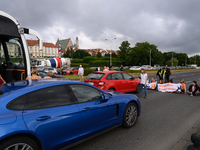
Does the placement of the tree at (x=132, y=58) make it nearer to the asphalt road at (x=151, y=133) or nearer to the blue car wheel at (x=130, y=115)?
the asphalt road at (x=151, y=133)

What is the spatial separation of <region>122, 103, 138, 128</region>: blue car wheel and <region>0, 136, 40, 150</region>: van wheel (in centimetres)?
231

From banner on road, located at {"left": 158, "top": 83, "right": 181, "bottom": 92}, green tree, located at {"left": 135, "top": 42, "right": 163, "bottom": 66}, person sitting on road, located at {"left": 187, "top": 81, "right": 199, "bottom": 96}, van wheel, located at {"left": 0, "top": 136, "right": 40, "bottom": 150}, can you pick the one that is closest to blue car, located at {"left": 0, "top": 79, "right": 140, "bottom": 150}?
van wheel, located at {"left": 0, "top": 136, "right": 40, "bottom": 150}

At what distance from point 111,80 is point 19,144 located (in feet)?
19.6

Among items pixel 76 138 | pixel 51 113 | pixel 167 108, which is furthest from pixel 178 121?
pixel 51 113

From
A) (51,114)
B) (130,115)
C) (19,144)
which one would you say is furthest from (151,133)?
(19,144)

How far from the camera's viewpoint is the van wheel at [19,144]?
2063 millimetres

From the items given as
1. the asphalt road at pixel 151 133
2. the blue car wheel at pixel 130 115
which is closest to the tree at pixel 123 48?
the asphalt road at pixel 151 133

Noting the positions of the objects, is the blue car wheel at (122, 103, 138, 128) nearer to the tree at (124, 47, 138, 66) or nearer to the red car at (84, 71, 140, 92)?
the red car at (84, 71, 140, 92)

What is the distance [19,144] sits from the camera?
218 centimetres

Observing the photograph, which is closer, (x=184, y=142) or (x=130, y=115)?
(x=184, y=142)

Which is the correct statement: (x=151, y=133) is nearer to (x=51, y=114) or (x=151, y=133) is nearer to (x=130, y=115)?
(x=130, y=115)

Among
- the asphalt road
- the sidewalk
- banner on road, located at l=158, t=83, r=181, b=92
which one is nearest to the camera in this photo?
the sidewalk

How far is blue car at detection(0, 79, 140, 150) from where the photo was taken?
7.22ft

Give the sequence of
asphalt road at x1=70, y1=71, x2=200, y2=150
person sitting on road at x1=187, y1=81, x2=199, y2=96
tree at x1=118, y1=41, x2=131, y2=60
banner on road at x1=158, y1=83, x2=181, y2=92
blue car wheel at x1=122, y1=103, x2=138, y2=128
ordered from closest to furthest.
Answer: asphalt road at x1=70, y1=71, x2=200, y2=150 → blue car wheel at x1=122, y1=103, x2=138, y2=128 → person sitting on road at x1=187, y1=81, x2=199, y2=96 → banner on road at x1=158, y1=83, x2=181, y2=92 → tree at x1=118, y1=41, x2=131, y2=60
